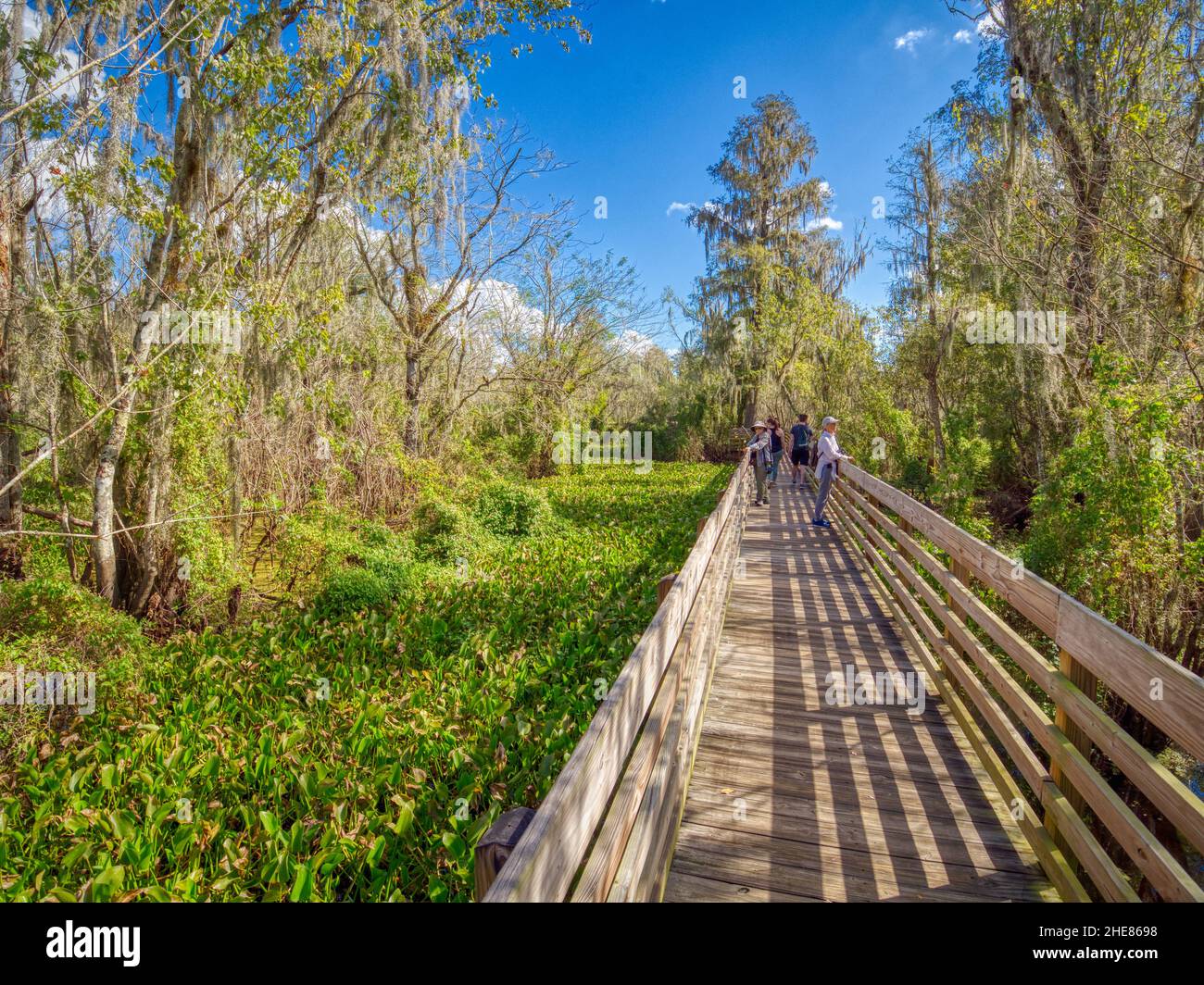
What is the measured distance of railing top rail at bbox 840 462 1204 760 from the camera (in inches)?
67.4

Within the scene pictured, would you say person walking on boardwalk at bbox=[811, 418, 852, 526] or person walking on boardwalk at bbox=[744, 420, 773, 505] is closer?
person walking on boardwalk at bbox=[811, 418, 852, 526]

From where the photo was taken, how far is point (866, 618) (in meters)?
5.90

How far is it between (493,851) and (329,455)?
959 cm

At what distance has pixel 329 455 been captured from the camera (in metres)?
9.92

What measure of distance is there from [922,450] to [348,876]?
1735 centimetres

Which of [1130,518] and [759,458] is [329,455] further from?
[1130,518]

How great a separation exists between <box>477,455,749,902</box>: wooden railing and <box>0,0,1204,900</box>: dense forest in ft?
4.72

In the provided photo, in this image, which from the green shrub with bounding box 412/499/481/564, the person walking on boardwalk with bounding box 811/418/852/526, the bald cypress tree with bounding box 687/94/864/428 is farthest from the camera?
the bald cypress tree with bounding box 687/94/864/428

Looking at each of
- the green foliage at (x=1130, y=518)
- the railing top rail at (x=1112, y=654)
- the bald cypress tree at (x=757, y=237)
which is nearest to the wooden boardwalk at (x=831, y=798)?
the railing top rail at (x=1112, y=654)

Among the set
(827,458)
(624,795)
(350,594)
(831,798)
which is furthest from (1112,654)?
(827,458)

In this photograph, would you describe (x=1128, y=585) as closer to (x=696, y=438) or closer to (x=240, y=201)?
(x=240, y=201)

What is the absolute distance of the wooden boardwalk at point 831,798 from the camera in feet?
8.30

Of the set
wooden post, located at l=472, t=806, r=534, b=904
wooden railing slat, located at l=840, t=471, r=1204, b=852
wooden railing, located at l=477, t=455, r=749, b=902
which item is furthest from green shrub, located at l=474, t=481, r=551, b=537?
wooden post, located at l=472, t=806, r=534, b=904

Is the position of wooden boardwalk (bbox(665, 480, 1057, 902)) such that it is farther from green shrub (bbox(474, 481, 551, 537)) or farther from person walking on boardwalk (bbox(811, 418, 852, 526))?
green shrub (bbox(474, 481, 551, 537))
